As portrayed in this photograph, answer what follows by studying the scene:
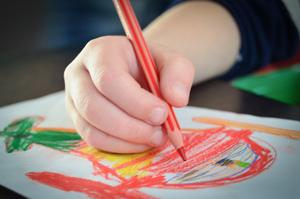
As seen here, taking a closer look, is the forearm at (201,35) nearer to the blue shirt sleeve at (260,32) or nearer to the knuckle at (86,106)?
the blue shirt sleeve at (260,32)

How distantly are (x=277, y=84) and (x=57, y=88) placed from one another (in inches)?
9.9

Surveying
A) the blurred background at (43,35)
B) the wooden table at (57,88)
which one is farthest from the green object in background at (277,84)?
the blurred background at (43,35)

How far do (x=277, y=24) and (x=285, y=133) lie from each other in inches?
12.1

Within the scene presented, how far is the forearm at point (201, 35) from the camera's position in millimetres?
498

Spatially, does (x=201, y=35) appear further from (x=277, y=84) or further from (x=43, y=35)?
(x=43, y=35)

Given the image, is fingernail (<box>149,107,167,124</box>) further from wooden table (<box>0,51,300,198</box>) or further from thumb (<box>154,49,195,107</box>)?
wooden table (<box>0,51,300,198</box>)

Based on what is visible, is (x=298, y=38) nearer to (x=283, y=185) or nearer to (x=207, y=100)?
(x=207, y=100)

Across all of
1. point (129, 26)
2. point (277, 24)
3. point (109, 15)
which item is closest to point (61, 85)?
point (109, 15)

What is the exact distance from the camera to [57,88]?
472mm

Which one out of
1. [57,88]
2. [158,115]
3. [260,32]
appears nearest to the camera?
[158,115]

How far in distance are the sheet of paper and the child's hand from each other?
2 cm

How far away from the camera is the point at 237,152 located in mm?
311

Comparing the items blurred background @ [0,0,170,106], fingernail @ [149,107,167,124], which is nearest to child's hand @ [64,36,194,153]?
fingernail @ [149,107,167,124]

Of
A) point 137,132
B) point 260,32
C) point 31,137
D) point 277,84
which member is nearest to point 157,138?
point 137,132
